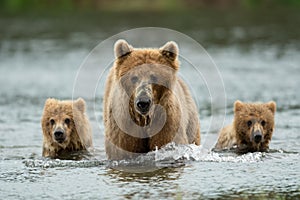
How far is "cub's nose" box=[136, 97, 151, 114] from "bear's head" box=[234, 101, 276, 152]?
8.46ft

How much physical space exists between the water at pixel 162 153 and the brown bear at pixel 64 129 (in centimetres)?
32

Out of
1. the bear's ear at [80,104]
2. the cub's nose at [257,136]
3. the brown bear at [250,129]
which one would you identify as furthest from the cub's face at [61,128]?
the cub's nose at [257,136]

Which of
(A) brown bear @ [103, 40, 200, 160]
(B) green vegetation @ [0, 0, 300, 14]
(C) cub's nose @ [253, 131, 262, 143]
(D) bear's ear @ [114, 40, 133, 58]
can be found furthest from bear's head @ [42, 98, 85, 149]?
(B) green vegetation @ [0, 0, 300, 14]

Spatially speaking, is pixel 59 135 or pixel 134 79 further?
pixel 59 135

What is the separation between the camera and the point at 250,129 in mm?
10812

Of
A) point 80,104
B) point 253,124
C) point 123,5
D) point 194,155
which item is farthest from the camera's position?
point 123,5

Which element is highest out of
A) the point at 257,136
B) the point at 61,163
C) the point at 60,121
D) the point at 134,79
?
the point at 134,79

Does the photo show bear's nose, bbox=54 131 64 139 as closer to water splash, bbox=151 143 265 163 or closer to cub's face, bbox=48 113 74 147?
cub's face, bbox=48 113 74 147

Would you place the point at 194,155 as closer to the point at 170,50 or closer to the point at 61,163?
the point at 170,50

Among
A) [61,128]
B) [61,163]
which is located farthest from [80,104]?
[61,163]

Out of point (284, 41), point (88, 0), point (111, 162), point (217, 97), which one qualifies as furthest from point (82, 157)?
point (88, 0)

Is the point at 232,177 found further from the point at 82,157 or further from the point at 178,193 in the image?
the point at 82,157

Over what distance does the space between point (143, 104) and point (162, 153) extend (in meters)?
0.96

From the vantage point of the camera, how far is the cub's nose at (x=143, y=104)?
27.6ft
